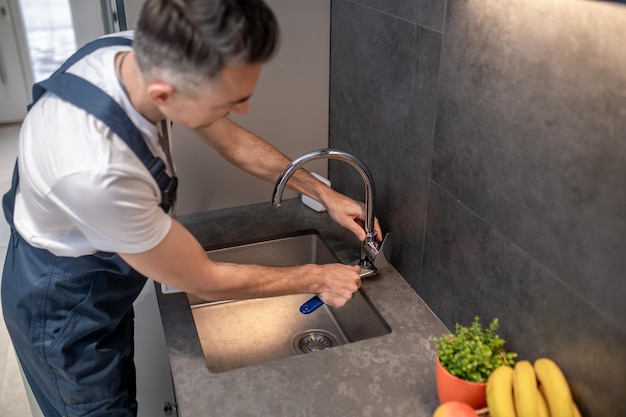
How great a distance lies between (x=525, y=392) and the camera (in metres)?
0.98

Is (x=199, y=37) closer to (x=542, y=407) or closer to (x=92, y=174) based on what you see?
(x=92, y=174)

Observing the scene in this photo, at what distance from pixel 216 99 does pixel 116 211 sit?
233 mm

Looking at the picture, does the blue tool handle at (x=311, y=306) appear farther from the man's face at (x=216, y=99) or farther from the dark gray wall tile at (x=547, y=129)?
the man's face at (x=216, y=99)

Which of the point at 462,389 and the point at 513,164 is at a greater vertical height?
the point at 513,164

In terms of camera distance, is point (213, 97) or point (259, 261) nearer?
point (213, 97)

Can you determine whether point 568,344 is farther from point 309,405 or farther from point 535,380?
point 309,405

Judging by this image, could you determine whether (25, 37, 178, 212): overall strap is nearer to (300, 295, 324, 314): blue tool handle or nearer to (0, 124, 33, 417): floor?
(300, 295, 324, 314): blue tool handle

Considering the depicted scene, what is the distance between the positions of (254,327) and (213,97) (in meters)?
0.86

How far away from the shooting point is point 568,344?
1.03 m

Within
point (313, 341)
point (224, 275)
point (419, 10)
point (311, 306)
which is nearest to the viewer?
point (224, 275)

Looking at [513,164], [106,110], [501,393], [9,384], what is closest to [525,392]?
[501,393]

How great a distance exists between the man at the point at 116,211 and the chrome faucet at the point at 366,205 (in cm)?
3

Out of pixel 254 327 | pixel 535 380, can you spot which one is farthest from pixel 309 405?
pixel 254 327

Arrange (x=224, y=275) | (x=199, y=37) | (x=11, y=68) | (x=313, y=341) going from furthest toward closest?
(x=11, y=68), (x=313, y=341), (x=224, y=275), (x=199, y=37)
